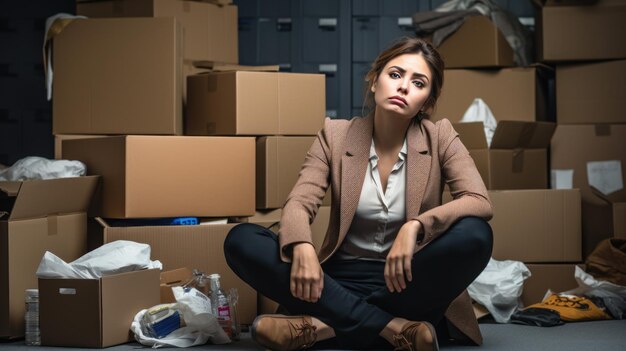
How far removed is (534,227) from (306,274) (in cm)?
127

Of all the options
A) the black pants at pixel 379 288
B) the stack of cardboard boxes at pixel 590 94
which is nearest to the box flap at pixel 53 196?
the black pants at pixel 379 288

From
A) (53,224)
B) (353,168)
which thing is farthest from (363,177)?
(53,224)

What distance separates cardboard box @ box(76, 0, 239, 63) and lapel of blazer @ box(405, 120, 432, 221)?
4.22 feet

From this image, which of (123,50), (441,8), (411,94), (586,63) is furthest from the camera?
(441,8)

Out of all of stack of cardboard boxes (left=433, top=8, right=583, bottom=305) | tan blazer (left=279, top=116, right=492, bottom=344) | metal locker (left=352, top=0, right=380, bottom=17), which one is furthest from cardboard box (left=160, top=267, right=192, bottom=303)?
metal locker (left=352, top=0, right=380, bottom=17)

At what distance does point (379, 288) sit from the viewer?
221cm

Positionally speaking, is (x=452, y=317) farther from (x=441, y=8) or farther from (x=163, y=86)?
(x=441, y=8)

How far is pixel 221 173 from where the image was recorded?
282 cm

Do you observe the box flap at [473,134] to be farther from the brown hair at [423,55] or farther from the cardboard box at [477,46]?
the brown hair at [423,55]

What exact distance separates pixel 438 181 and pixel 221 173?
81cm

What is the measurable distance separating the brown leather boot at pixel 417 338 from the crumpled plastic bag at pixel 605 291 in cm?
109

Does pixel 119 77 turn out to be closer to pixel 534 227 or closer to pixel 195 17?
pixel 195 17

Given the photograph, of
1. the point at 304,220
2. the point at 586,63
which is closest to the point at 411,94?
the point at 304,220

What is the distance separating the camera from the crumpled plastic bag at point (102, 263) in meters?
2.37
